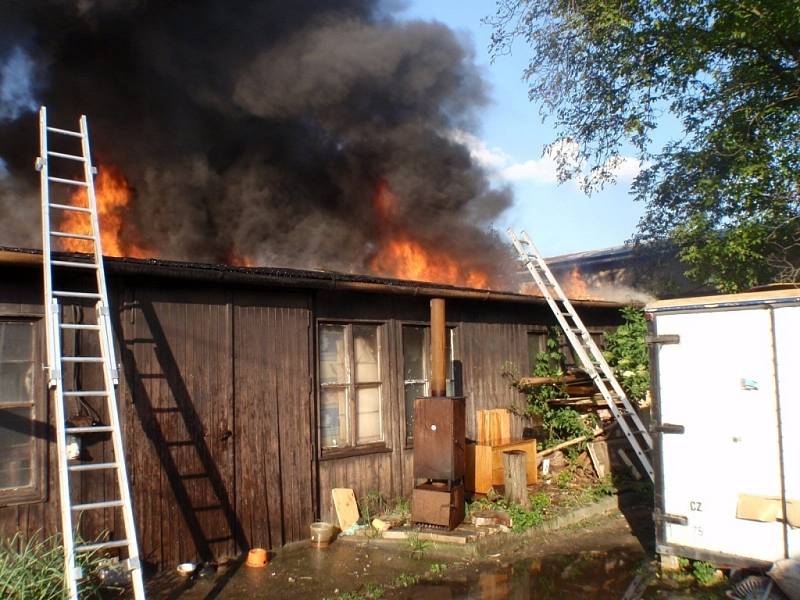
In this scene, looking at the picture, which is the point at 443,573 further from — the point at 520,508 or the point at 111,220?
the point at 111,220

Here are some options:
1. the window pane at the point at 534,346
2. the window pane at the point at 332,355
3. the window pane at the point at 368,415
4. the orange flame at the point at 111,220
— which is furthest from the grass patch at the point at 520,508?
the orange flame at the point at 111,220

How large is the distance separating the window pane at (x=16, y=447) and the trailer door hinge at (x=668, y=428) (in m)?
6.12

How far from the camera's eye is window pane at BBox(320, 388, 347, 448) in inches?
325

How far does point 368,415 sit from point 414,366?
1.12m

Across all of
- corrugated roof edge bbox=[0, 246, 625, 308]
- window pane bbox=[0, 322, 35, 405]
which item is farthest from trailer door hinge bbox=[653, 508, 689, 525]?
window pane bbox=[0, 322, 35, 405]

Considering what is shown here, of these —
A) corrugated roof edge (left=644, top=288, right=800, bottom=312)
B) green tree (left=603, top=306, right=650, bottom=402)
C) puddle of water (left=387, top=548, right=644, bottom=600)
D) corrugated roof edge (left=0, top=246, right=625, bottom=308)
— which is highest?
corrugated roof edge (left=0, top=246, right=625, bottom=308)

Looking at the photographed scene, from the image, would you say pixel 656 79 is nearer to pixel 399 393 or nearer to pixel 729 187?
pixel 729 187

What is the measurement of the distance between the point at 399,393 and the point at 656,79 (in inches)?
376

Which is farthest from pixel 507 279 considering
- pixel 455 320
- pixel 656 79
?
pixel 455 320

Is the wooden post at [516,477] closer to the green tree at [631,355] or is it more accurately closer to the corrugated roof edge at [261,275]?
the corrugated roof edge at [261,275]

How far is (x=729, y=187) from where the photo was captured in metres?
11.6

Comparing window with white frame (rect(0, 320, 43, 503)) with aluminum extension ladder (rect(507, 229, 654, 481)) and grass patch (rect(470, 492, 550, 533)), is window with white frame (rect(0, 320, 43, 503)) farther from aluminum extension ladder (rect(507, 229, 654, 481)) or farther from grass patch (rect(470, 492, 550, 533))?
aluminum extension ladder (rect(507, 229, 654, 481))

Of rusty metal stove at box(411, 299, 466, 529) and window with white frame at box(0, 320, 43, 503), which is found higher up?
window with white frame at box(0, 320, 43, 503)

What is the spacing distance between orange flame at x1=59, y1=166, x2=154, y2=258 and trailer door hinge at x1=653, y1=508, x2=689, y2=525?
32.6ft
